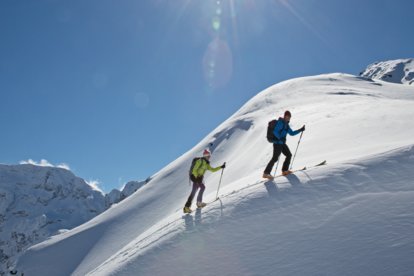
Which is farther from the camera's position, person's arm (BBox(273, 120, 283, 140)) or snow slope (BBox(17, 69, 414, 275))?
person's arm (BBox(273, 120, 283, 140))

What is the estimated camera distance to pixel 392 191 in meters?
8.01

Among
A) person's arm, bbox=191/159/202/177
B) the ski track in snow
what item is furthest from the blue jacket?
person's arm, bbox=191/159/202/177

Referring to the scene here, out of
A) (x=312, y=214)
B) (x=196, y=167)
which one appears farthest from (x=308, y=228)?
(x=196, y=167)

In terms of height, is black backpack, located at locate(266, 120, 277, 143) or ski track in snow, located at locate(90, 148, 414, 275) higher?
black backpack, located at locate(266, 120, 277, 143)

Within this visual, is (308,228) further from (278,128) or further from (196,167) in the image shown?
(196,167)

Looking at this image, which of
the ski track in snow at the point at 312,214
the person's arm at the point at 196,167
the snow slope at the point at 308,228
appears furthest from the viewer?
the person's arm at the point at 196,167

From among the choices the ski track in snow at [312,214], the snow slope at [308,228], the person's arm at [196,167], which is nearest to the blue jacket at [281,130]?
the ski track in snow at [312,214]

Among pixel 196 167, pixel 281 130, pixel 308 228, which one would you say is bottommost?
pixel 308 228

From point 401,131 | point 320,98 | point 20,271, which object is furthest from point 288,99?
point 20,271

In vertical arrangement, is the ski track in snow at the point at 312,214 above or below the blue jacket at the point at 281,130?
below

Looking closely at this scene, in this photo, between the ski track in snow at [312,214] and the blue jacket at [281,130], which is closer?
the ski track in snow at [312,214]

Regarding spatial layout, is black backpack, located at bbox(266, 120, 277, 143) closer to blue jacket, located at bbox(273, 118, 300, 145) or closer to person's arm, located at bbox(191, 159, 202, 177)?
blue jacket, located at bbox(273, 118, 300, 145)

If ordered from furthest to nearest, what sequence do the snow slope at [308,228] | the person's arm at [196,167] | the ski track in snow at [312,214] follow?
the person's arm at [196,167] → the ski track in snow at [312,214] → the snow slope at [308,228]

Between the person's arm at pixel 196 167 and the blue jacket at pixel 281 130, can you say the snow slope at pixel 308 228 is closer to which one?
the blue jacket at pixel 281 130
